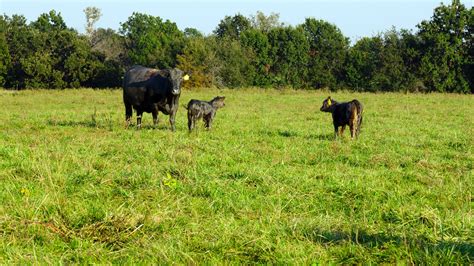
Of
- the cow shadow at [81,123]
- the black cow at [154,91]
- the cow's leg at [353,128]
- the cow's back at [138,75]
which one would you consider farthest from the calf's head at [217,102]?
the cow's leg at [353,128]

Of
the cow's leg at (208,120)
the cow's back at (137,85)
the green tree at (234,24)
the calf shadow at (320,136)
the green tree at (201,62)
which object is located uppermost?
the green tree at (234,24)

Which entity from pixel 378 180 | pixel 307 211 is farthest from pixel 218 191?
pixel 378 180

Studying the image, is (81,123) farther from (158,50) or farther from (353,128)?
(158,50)

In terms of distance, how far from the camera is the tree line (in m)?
44.8

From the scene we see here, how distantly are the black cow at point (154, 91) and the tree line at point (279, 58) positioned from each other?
3135 cm

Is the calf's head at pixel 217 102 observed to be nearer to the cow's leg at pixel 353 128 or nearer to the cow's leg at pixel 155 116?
the cow's leg at pixel 155 116

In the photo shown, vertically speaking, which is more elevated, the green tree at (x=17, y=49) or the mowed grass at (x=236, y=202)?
the green tree at (x=17, y=49)

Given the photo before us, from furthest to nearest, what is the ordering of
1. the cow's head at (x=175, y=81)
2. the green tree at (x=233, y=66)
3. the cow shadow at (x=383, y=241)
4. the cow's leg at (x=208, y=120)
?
the green tree at (x=233, y=66) → the cow's leg at (x=208, y=120) → the cow's head at (x=175, y=81) → the cow shadow at (x=383, y=241)

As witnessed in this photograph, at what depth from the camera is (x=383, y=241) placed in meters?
4.60

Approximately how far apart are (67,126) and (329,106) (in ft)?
24.6

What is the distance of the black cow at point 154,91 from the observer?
14359 mm

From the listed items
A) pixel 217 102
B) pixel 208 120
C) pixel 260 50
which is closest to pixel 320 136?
pixel 208 120

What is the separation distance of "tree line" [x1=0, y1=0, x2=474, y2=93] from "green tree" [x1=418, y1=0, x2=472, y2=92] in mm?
82

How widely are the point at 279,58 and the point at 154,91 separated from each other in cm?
4015
